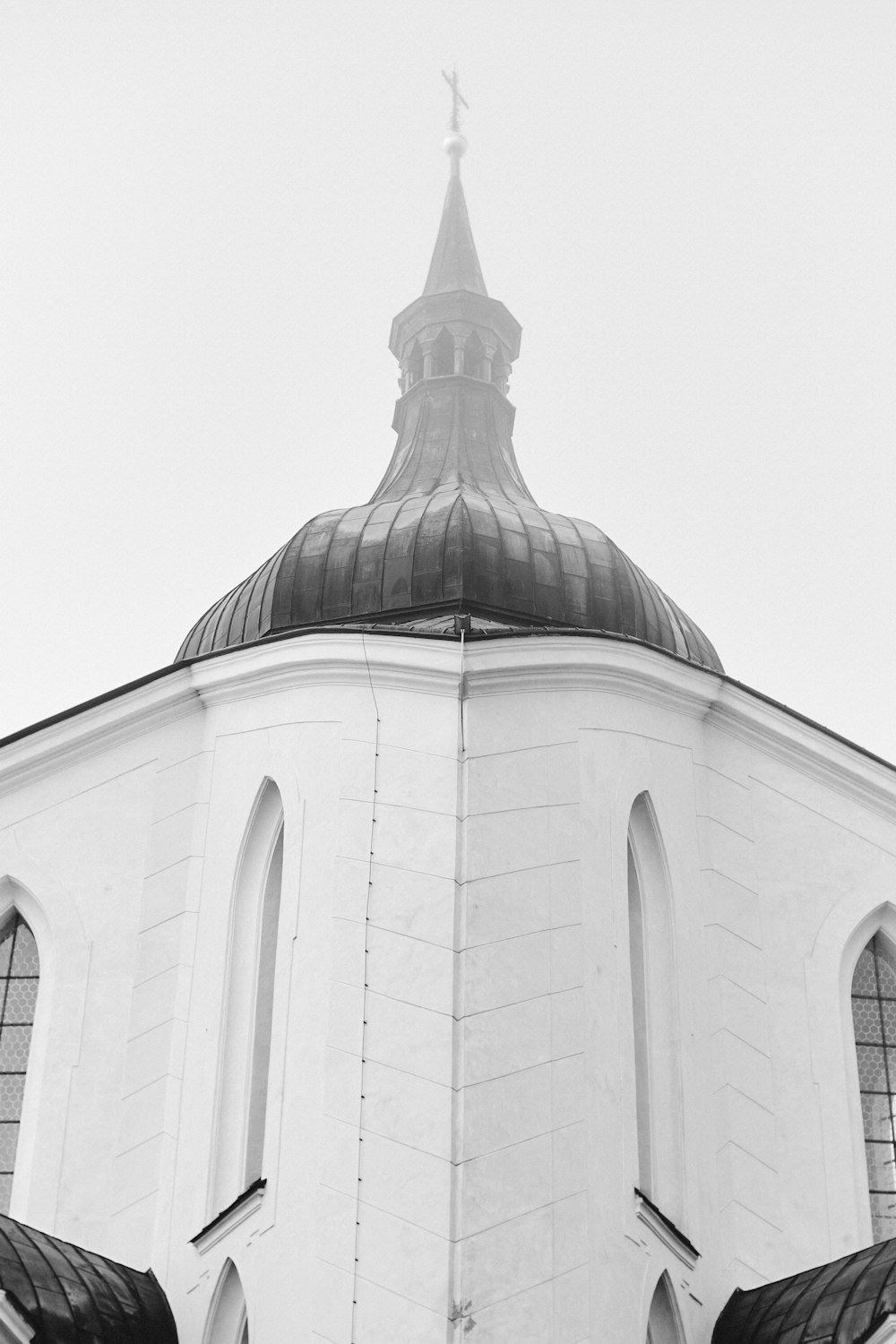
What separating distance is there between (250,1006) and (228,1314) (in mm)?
2115

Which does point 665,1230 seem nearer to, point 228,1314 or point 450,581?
point 228,1314

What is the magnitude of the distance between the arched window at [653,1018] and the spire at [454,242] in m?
11.7

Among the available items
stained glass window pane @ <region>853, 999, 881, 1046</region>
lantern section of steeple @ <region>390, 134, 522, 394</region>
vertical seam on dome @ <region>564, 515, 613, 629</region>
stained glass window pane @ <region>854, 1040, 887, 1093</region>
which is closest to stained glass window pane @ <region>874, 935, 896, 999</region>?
stained glass window pane @ <region>853, 999, 881, 1046</region>

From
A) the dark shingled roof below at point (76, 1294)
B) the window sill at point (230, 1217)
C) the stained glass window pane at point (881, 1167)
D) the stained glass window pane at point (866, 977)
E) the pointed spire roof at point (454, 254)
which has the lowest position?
the dark shingled roof below at point (76, 1294)

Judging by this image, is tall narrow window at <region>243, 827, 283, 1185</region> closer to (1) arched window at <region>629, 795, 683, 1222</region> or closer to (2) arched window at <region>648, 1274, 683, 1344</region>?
(1) arched window at <region>629, 795, 683, 1222</region>

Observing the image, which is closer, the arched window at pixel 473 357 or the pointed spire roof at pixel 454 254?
the arched window at pixel 473 357

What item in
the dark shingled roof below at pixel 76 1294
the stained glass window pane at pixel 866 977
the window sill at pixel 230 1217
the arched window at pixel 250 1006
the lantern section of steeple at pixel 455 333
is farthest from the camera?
the lantern section of steeple at pixel 455 333

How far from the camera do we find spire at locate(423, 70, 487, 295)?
985 inches

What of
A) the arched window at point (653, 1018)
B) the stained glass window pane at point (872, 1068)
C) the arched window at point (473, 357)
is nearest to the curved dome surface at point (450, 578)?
the arched window at point (653, 1018)

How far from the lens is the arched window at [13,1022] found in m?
14.1

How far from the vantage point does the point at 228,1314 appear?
41.7ft

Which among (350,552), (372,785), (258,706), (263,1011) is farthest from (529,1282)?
(350,552)

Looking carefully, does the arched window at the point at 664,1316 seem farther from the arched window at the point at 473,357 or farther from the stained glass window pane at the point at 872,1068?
the arched window at the point at 473,357

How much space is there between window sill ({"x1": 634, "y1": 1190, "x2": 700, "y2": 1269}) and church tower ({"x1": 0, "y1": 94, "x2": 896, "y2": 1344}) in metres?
0.02
